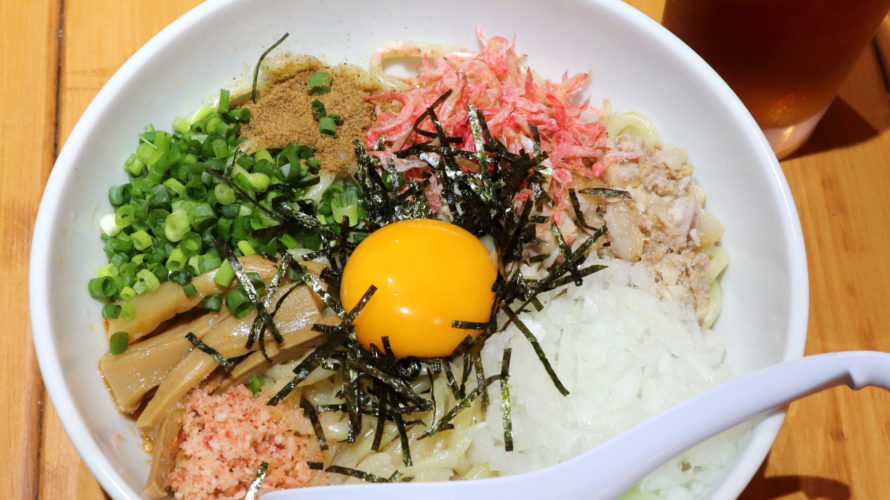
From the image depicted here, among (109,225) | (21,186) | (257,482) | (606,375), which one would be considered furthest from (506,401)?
(21,186)

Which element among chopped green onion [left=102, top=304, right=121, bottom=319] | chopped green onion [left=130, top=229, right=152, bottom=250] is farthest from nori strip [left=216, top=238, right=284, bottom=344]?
chopped green onion [left=102, top=304, right=121, bottom=319]

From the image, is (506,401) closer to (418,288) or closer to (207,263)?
(418,288)

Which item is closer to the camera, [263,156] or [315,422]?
[315,422]

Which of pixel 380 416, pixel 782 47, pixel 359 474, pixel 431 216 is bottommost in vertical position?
pixel 359 474

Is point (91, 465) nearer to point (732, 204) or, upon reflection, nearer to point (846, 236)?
point (732, 204)

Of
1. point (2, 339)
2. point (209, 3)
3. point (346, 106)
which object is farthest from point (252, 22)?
point (2, 339)

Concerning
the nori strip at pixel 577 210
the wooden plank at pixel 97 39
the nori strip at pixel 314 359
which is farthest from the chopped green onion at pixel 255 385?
the wooden plank at pixel 97 39

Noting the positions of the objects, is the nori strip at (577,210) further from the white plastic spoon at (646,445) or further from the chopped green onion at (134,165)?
the chopped green onion at (134,165)
